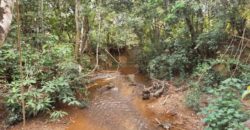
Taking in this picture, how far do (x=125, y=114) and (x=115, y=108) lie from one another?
57 centimetres

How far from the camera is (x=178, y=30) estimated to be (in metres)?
11.2

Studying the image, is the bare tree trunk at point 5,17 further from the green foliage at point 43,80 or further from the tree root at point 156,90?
the tree root at point 156,90

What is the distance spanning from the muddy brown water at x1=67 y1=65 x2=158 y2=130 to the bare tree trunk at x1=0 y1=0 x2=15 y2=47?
550cm

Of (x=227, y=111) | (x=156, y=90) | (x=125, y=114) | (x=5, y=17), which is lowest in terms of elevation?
(x=125, y=114)

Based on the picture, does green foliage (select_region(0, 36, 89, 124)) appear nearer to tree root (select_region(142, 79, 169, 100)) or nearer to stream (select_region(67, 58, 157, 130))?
stream (select_region(67, 58, 157, 130))

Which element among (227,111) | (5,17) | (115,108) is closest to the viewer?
(5,17)

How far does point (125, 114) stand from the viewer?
8.02 metres

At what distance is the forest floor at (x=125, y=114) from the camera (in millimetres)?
7152

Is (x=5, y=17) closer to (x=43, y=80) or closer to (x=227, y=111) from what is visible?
(x=227, y=111)

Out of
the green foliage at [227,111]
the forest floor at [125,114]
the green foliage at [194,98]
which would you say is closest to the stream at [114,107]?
the forest floor at [125,114]

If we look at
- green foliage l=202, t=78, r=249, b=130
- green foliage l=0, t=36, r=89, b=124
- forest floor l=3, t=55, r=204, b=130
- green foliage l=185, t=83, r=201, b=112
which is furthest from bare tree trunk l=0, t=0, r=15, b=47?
green foliage l=185, t=83, r=201, b=112

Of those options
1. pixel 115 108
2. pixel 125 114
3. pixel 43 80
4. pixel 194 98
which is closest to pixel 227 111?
pixel 194 98

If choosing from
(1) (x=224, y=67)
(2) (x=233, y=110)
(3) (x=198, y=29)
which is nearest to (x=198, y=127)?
(2) (x=233, y=110)

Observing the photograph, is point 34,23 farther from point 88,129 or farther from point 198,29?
point 198,29
